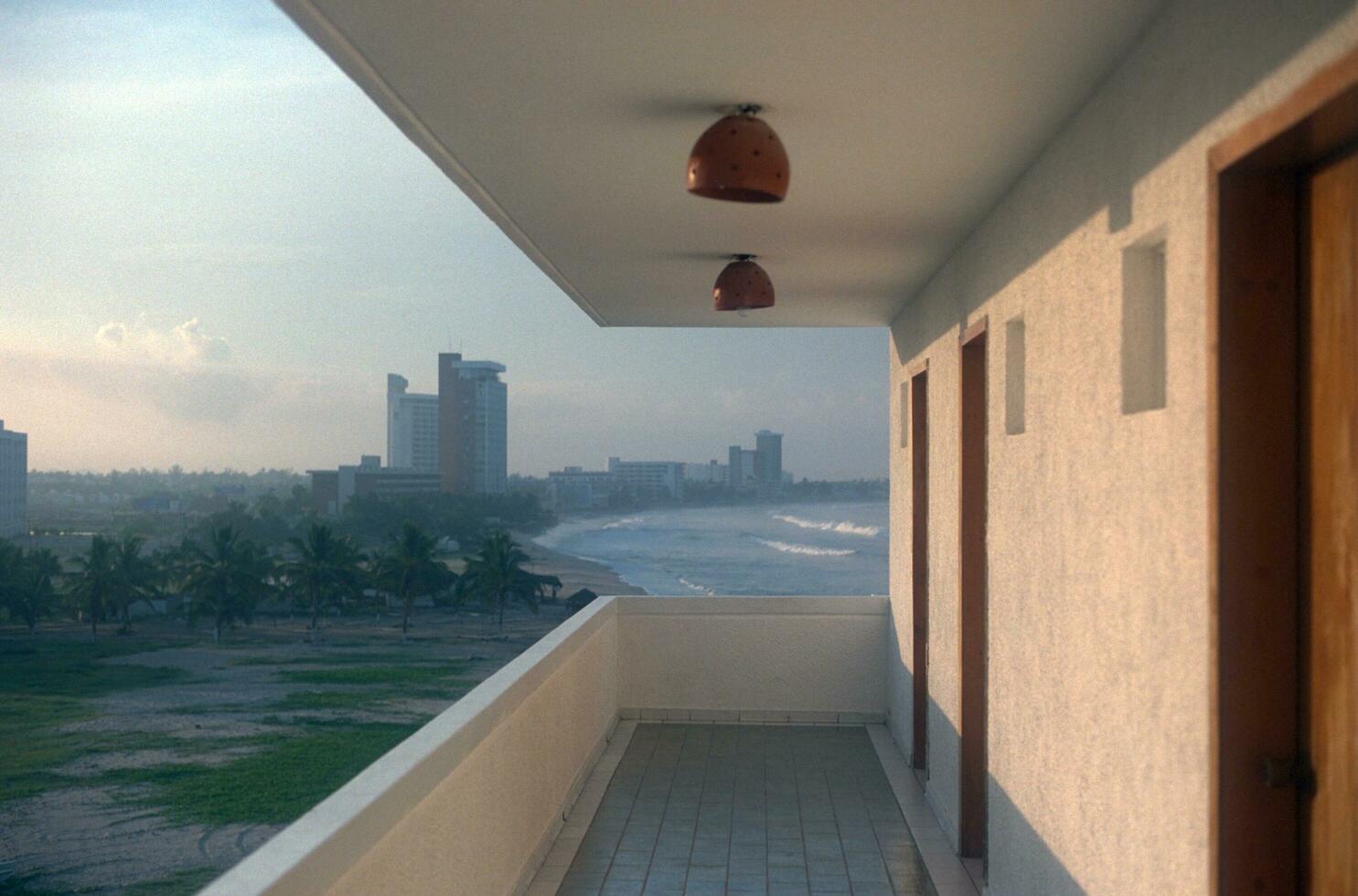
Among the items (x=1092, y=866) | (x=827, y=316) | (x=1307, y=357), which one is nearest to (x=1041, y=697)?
(x=1092, y=866)

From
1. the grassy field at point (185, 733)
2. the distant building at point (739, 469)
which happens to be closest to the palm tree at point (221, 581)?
the grassy field at point (185, 733)

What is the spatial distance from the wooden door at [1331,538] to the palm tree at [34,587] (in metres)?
49.6

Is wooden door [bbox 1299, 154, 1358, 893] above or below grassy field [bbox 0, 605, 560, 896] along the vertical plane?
above

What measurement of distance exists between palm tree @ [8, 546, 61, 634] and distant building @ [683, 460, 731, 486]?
24.8m

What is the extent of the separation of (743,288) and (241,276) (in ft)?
173

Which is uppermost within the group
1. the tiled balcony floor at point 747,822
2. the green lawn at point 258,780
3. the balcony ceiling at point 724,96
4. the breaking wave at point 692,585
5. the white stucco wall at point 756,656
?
the balcony ceiling at point 724,96

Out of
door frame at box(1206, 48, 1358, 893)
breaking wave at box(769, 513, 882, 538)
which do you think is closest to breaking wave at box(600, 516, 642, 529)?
breaking wave at box(769, 513, 882, 538)

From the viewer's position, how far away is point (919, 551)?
20.5 feet

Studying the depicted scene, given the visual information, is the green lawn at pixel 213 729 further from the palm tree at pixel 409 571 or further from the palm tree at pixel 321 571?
the palm tree at pixel 409 571

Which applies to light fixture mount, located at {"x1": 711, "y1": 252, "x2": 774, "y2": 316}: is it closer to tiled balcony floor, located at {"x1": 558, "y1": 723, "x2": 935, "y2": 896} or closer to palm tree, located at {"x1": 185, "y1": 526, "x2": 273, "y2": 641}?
tiled balcony floor, located at {"x1": 558, "y1": 723, "x2": 935, "y2": 896}

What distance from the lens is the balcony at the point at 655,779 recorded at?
110 inches

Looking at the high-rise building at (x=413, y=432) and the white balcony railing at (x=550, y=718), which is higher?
the high-rise building at (x=413, y=432)

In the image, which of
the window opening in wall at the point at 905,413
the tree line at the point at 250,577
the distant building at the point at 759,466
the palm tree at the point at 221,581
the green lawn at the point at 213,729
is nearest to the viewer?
the window opening in wall at the point at 905,413

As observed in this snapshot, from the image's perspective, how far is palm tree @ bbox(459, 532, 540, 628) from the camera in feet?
Answer: 166
